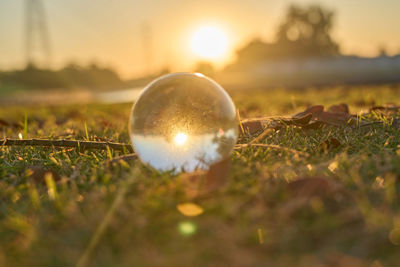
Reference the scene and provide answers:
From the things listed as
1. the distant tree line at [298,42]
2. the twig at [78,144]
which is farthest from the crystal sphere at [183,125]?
the distant tree line at [298,42]

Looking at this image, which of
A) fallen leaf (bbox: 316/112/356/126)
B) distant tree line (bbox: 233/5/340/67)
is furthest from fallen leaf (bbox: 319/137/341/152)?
distant tree line (bbox: 233/5/340/67)

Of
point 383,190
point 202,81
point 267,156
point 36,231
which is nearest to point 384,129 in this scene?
point 267,156

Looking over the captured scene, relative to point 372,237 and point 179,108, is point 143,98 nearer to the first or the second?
point 179,108

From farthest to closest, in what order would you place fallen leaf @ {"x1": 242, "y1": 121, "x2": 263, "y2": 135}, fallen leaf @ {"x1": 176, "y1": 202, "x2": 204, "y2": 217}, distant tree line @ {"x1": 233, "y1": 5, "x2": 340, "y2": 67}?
distant tree line @ {"x1": 233, "y1": 5, "x2": 340, "y2": 67} < fallen leaf @ {"x1": 242, "y1": 121, "x2": 263, "y2": 135} < fallen leaf @ {"x1": 176, "y1": 202, "x2": 204, "y2": 217}

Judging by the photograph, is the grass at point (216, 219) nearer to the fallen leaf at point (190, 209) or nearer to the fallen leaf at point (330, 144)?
the fallen leaf at point (190, 209)

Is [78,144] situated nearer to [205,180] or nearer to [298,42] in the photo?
[205,180]

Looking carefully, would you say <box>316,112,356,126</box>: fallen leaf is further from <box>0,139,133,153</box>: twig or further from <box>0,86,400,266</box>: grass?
<box>0,139,133,153</box>: twig
